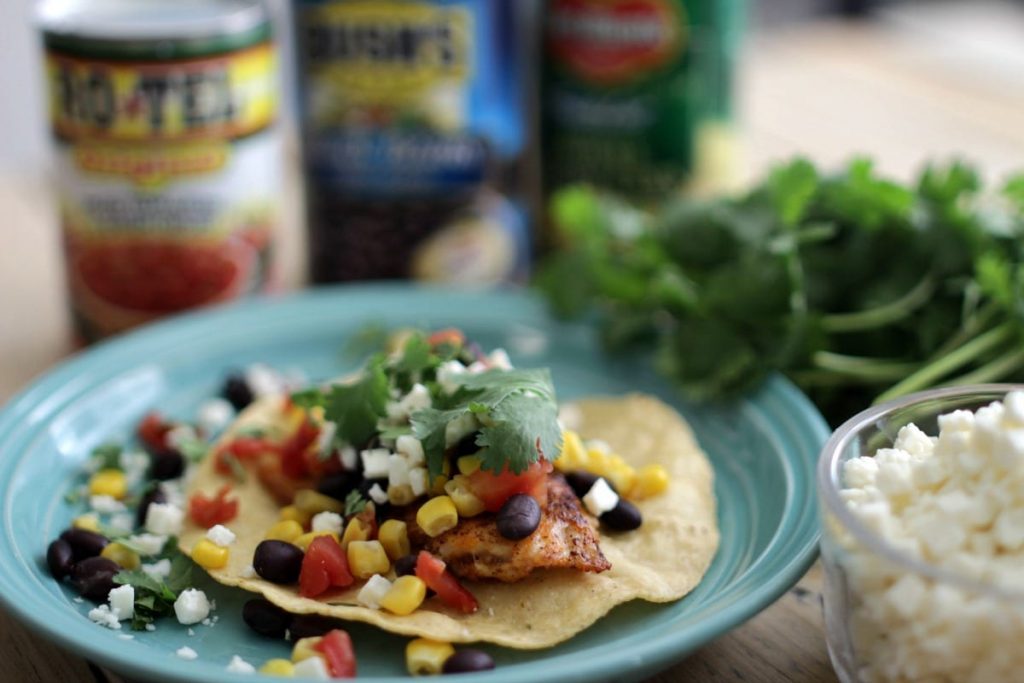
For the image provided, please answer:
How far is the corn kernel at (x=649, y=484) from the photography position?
2814 mm

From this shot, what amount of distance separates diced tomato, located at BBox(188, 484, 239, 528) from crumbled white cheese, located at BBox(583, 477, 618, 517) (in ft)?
A: 2.60

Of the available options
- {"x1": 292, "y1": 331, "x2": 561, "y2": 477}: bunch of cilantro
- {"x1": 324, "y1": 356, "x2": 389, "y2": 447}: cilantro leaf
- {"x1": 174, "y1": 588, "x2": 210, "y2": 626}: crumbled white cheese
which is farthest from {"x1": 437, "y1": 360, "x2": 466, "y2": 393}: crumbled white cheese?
{"x1": 174, "y1": 588, "x2": 210, "y2": 626}: crumbled white cheese

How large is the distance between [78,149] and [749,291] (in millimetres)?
1948

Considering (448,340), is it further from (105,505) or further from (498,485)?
(105,505)

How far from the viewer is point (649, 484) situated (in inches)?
111

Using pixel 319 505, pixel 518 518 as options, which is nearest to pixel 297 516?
pixel 319 505

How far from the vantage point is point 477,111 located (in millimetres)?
3971

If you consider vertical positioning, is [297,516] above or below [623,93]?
below

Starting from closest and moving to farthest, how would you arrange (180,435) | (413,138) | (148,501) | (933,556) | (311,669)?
(933,556) → (311,669) → (148,501) → (180,435) → (413,138)

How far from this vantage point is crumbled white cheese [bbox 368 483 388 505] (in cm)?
264

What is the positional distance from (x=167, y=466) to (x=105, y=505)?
19 cm

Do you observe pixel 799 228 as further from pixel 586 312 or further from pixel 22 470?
pixel 22 470

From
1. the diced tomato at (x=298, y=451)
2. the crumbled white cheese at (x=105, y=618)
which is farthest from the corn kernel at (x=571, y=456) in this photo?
the crumbled white cheese at (x=105, y=618)

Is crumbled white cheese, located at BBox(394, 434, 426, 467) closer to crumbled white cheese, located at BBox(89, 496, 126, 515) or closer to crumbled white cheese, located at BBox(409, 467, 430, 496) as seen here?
crumbled white cheese, located at BBox(409, 467, 430, 496)
